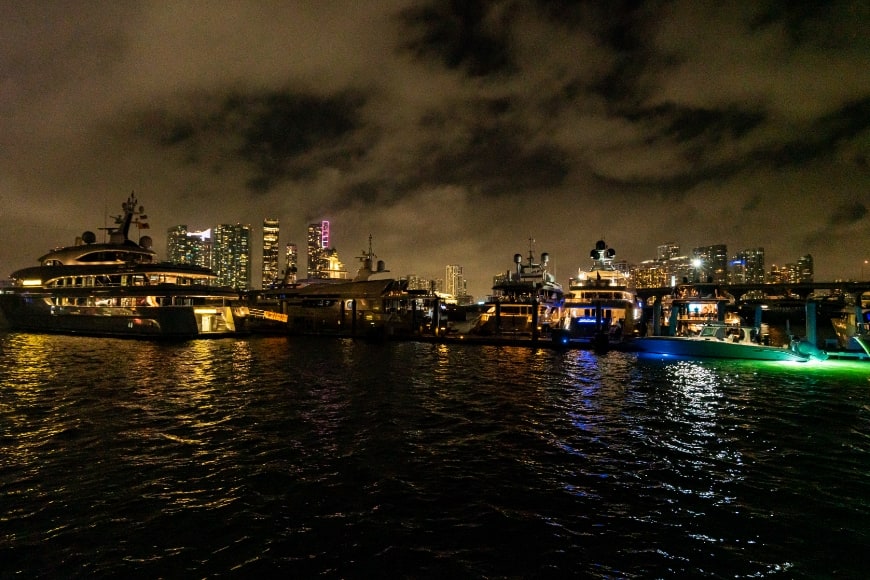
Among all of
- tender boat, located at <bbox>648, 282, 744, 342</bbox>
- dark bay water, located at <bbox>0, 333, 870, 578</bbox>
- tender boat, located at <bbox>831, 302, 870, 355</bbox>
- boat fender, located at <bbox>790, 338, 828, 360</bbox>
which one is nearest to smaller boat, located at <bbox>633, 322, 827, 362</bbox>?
boat fender, located at <bbox>790, 338, 828, 360</bbox>

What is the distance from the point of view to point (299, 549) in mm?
8391

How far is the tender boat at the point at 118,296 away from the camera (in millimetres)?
49844

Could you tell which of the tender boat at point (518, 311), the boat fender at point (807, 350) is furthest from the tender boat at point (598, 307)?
the boat fender at point (807, 350)

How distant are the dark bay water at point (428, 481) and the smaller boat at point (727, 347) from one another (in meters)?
15.4

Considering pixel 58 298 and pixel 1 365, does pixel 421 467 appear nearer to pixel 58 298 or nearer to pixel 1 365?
pixel 1 365

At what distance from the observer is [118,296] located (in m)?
51.5

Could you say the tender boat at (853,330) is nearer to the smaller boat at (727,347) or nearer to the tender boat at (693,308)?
the smaller boat at (727,347)

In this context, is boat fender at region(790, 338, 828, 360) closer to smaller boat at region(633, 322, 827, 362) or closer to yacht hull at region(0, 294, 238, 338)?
smaller boat at region(633, 322, 827, 362)

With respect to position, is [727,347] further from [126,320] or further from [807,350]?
[126,320]

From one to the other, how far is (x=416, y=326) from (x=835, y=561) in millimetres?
55418

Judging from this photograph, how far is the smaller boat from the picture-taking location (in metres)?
37.1

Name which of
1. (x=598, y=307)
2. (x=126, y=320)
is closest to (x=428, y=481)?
(x=598, y=307)

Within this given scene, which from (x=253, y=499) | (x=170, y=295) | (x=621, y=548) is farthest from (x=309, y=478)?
(x=170, y=295)

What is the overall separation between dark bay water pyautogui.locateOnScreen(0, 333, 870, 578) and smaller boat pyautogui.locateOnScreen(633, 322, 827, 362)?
15440 mm
